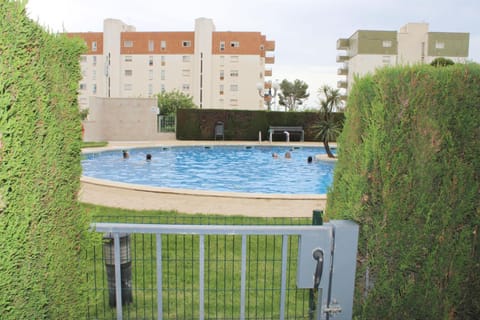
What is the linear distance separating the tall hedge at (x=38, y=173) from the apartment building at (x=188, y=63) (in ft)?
215

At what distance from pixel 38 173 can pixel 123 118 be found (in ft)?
83.0

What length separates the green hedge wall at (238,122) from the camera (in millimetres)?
26625

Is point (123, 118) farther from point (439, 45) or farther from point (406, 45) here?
point (439, 45)

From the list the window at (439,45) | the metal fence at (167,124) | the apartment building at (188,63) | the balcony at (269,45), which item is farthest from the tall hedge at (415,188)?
the balcony at (269,45)

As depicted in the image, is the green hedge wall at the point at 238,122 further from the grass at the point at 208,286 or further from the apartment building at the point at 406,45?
the apartment building at the point at 406,45

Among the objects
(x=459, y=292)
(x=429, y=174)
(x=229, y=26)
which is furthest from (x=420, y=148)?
(x=229, y=26)

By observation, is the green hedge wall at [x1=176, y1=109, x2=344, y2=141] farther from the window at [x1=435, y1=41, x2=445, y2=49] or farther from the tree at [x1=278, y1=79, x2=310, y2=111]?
the tree at [x1=278, y1=79, x2=310, y2=111]

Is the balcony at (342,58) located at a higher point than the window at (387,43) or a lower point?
lower

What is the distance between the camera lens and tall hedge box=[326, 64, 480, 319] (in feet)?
8.48

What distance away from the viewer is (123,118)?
26375 millimetres

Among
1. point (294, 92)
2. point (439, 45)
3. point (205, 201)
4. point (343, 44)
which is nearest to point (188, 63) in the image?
point (294, 92)

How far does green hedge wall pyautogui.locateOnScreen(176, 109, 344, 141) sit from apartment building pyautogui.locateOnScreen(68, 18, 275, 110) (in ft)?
132

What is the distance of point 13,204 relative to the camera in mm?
1854

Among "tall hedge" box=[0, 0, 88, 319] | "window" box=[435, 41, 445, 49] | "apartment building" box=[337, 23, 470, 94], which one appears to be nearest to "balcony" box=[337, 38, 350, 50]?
"apartment building" box=[337, 23, 470, 94]
